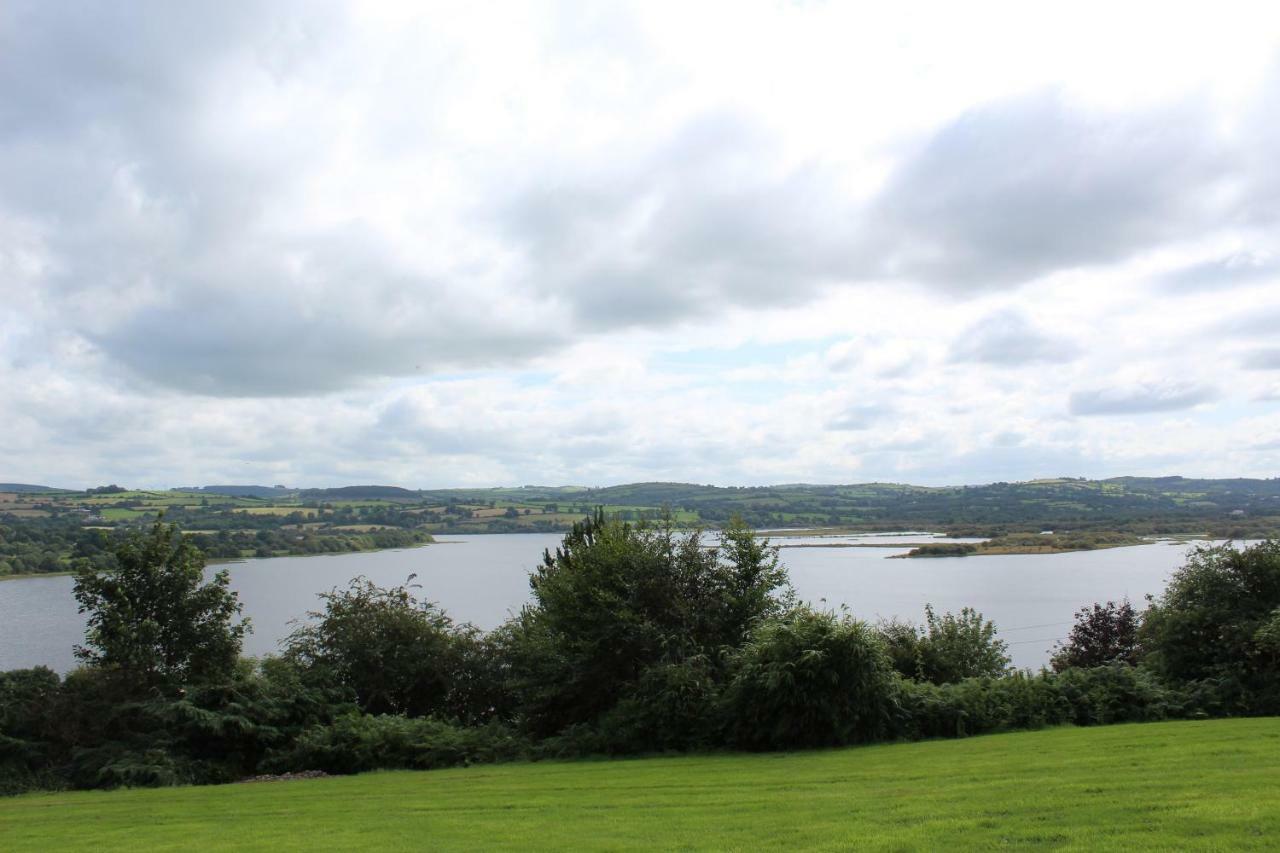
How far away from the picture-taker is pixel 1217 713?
17.8 metres

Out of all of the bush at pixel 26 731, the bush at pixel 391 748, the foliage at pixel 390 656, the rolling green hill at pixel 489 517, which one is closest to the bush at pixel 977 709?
the bush at pixel 391 748

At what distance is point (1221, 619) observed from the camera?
19469 mm

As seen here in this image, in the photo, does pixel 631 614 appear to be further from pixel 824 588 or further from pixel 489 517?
pixel 489 517

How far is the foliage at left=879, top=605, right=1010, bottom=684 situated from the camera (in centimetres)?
2327

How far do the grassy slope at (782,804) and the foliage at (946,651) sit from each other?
6.78 metres

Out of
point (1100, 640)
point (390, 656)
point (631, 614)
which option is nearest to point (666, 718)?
Result: point (631, 614)

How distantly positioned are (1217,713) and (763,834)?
13667 millimetres

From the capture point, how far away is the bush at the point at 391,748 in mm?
19609

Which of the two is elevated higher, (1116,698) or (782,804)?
(782,804)

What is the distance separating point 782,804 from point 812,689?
643cm

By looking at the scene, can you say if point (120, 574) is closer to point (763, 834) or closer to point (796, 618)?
point (796, 618)

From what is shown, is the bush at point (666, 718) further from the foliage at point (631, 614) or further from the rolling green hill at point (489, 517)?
the rolling green hill at point (489, 517)

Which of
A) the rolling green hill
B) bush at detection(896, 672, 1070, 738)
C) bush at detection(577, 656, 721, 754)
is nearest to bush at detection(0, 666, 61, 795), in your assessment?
bush at detection(577, 656, 721, 754)

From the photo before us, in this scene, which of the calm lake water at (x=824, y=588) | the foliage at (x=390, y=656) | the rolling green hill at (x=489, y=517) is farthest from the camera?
the rolling green hill at (x=489, y=517)
